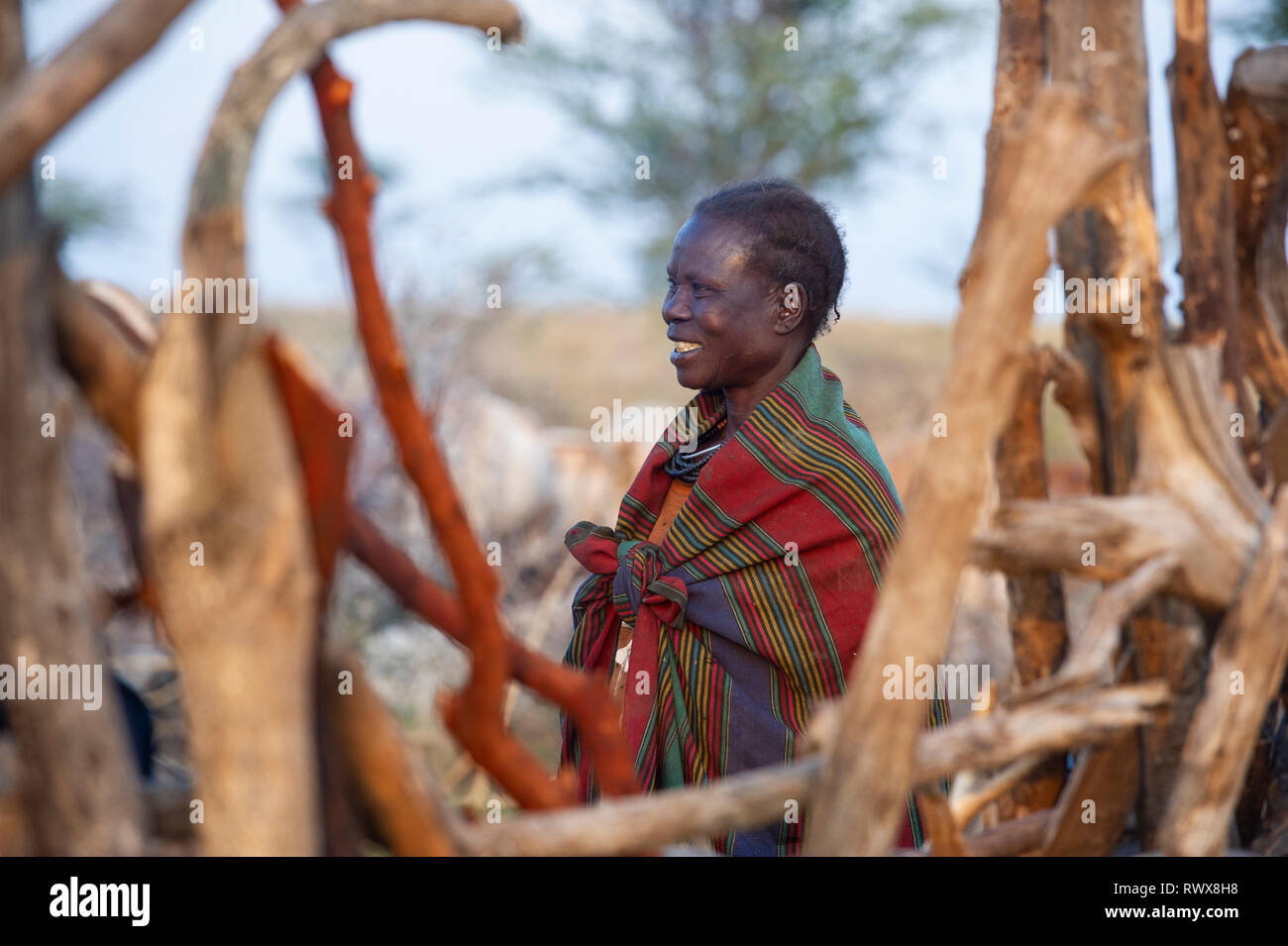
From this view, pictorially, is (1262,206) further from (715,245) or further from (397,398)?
(397,398)

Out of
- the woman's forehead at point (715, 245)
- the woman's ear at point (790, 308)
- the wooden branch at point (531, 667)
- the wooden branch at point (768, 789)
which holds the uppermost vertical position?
the woman's forehead at point (715, 245)

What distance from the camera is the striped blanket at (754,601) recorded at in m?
2.31

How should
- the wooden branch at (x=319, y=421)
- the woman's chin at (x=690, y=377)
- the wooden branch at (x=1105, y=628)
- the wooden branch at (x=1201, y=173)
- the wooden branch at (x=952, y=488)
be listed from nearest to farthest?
the wooden branch at (x=319, y=421) < the wooden branch at (x=952, y=488) < the wooden branch at (x=1105, y=628) < the wooden branch at (x=1201, y=173) < the woman's chin at (x=690, y=377)

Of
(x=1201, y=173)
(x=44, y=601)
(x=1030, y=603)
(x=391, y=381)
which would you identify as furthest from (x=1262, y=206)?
(x=44, y=601)

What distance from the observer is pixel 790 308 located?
2.60 m

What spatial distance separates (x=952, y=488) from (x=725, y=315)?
127 cm

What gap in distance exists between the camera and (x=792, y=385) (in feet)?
8.23

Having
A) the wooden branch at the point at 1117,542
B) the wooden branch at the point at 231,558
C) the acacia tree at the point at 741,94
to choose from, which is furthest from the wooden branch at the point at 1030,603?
the acacia tree at the point at 741,94

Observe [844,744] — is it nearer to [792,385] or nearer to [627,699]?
[627,699]

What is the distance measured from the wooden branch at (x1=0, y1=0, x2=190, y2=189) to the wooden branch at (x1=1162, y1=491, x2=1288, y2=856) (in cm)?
145

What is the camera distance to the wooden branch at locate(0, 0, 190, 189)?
1087 millimetres

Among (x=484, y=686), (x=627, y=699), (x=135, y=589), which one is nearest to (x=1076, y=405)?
(x=627, y=699)

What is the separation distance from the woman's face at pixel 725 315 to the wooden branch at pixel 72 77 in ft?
4.85

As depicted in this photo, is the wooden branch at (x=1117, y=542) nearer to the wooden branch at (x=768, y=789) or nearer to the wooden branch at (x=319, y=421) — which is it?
the wooden branch at (x=768, y=789)
